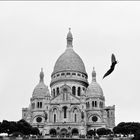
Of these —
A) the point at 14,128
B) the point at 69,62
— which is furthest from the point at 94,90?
the point at 14,128

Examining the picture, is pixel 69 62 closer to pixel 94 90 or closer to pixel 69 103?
pixel 94 90

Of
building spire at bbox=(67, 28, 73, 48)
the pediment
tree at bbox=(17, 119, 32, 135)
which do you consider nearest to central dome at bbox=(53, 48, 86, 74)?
building spire at bbox=(67, 28, 73, 48)

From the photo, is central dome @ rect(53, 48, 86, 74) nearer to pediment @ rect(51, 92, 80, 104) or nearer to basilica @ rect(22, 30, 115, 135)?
basilica @ rect(22, 30, 115, 135)

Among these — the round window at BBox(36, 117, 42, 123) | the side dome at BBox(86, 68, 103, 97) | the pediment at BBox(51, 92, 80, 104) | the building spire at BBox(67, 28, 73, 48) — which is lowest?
the round window at BBox(36, 117, 42, 123)

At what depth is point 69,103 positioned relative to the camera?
354 feet

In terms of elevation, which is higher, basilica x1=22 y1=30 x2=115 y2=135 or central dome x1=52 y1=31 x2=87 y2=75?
central dome x1=52 y1=31 x2=87 y2=75

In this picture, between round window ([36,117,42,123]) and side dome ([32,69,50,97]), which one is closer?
round window ([36,117,42,123])

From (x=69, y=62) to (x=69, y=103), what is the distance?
20.8m

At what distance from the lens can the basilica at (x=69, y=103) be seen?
348ft

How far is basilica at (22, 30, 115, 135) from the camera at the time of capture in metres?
106

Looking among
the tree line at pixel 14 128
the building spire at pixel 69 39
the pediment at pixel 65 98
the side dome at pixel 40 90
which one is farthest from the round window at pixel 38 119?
the building spire at pixel 69 39

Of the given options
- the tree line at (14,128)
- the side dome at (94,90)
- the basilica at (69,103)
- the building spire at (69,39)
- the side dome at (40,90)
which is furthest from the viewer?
the building spire at (69,39)

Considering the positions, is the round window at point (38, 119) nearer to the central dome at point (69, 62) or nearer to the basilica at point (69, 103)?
the basilica at point (69, 103)

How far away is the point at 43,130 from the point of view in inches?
4240
